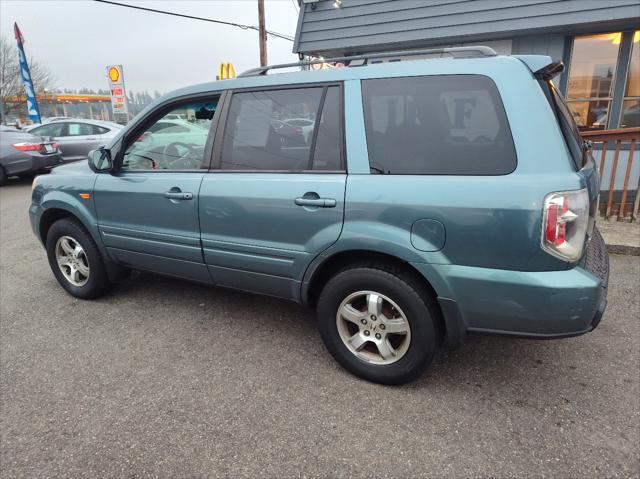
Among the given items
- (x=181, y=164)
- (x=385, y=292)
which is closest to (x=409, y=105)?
(x=385, y=292)

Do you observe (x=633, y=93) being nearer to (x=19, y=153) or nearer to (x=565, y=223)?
(x=565, y=223)

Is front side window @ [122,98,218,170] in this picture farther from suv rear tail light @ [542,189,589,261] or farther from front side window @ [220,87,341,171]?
suv rear tail light @ [542,189,589,261]

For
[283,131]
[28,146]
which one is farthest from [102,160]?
[28,146]

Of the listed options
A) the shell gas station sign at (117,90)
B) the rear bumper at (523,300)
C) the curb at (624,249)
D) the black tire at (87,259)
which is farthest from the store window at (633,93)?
the shell gas station sign at (117,90)

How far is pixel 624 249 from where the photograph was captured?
4.56 metres

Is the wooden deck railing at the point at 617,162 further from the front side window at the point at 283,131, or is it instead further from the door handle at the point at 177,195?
the door handle at the point at 177,195

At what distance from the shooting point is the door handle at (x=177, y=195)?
2918 mm

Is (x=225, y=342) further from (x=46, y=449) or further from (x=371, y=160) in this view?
(x=371, y=160)

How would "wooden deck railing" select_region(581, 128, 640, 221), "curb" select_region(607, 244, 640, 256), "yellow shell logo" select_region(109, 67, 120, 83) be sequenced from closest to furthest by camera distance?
"curb" select_region(607, 244, 640, 256)
"wooden deck railing" select_region(581, 128, 640, 221)
"yellow shell logo" select_region(109, 67, 120, 83)

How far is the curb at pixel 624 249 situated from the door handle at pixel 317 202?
12.2 feet

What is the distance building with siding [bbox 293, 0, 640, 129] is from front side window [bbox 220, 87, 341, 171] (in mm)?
5488

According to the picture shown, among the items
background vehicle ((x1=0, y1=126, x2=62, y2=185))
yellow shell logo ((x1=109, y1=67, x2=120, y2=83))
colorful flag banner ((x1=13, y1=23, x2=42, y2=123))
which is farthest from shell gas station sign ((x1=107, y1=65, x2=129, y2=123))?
colorful flag banner ((x1=13, y1=23, x2=42, y2=123))

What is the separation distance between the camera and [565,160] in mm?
2006

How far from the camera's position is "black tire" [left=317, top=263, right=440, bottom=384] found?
2299 millimetres
